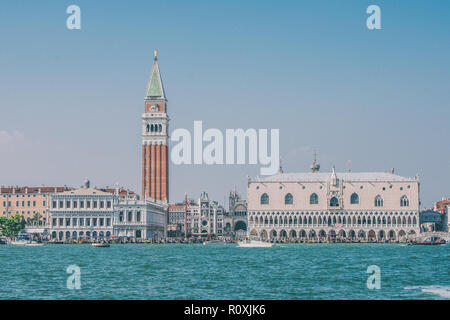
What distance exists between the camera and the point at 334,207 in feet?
408

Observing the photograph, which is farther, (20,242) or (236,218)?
(236,218)

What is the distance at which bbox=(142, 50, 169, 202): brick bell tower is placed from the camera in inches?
5335

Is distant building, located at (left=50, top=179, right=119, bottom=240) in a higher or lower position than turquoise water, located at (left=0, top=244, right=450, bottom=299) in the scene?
higher

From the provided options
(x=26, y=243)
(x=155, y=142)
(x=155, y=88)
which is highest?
(x=155, y=88)

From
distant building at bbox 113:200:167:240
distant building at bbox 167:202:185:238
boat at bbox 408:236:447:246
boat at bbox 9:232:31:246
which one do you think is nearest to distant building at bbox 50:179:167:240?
distant building at bbox 113:200:167:240

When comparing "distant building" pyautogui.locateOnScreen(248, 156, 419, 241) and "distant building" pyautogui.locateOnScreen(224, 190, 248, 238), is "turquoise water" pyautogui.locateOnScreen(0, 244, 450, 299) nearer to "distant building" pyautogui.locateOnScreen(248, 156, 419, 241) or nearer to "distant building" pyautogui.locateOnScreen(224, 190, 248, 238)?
"distant building" pyautogui.locateOnScreen(248, 156, 419, 241)

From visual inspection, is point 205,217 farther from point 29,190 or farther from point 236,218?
point 29,190

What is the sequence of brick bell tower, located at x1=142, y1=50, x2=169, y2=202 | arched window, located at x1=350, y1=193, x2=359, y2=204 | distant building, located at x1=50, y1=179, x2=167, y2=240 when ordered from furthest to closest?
brick bell tower, located at x1=142, y1=50, x2=169, y2=202
arched window, located at x1=350, y1=193, x2=359, y2=204
distant building, located at x1=50, y1=179, x2=167, y2=240

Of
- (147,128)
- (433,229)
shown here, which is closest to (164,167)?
(147,128)

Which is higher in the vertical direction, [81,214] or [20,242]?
[81,214]

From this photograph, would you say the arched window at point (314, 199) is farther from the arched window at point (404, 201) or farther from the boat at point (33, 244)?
the boat at point (33, 244)

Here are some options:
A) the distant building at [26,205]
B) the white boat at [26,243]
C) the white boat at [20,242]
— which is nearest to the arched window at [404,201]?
the white boat at [26,243]

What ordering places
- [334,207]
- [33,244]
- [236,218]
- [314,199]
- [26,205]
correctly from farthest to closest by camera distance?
[236,218]
[26,205]
[314,199]
[334,207]
[33,244]

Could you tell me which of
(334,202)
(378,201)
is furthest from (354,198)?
(378,201)
